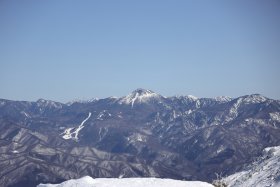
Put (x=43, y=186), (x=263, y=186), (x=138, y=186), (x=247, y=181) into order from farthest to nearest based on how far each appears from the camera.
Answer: (x=247, y=181)
(x=43, y=186)
(x=263, y=186)
(x=138, y=186)

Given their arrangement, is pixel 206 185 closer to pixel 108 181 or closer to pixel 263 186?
pixel 263 186

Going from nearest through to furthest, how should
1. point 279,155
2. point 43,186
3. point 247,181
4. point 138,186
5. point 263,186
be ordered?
1. point 138,186
2. point 263,186
3. point 43,186
4. point 247,181
5. point 279,155

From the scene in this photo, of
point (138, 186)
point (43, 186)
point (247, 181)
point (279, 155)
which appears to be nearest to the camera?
point (138, 186)

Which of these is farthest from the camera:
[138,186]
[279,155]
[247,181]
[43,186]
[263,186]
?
[279,155]

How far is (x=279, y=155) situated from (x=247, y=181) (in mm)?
18094

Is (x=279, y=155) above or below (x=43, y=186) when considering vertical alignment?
above

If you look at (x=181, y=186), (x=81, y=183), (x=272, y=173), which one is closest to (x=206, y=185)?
(x=181, y=186)

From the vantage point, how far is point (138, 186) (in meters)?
73.6

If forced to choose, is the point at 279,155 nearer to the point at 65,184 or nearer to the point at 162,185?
the point at 162,185

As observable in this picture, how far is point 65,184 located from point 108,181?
876 centimetres

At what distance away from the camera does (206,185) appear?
76.6 m

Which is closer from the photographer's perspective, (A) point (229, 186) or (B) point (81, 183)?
(B) point (81, 183)

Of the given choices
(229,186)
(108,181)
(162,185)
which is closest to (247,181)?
(229,186)

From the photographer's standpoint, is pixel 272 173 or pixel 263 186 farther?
pixel 272 173
